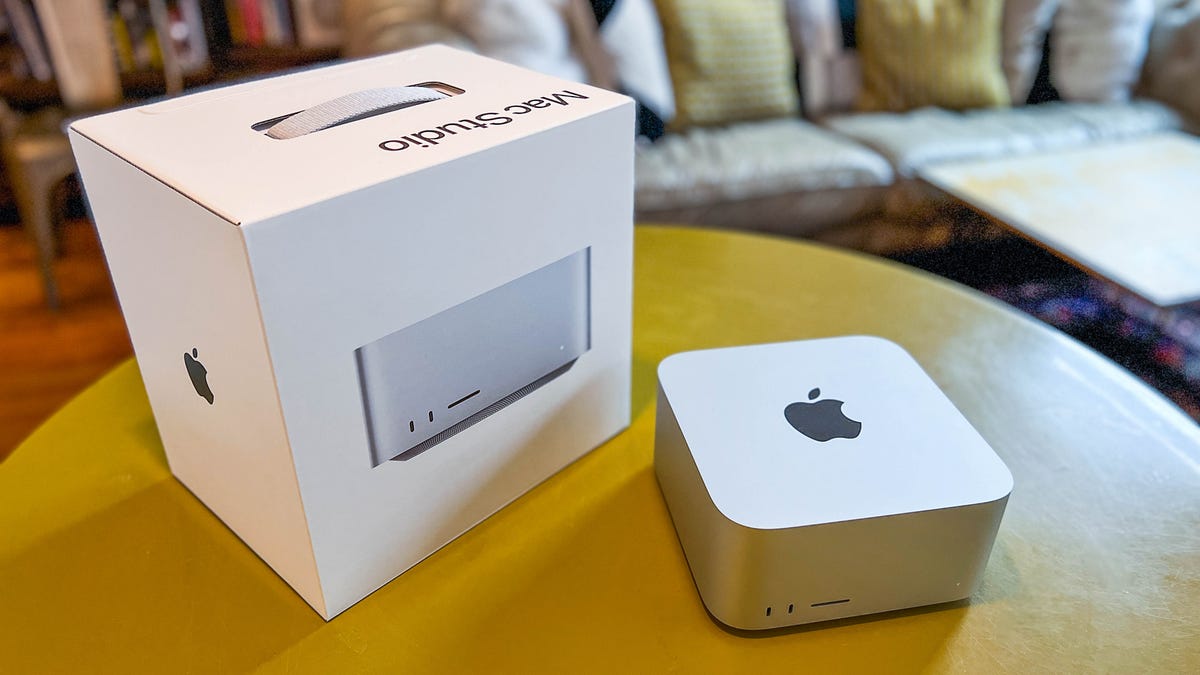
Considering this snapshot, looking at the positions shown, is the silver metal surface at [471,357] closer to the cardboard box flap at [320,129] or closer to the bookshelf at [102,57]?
the cardboard box flap at [320,129]

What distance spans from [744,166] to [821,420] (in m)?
1.30

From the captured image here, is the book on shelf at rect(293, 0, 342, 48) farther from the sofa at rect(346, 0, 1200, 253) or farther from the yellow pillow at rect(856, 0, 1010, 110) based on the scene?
the yellow pillow at rect(856, 0, 1010, 110)

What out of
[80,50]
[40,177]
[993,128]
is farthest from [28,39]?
[993,128]

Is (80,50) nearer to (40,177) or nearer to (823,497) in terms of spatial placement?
(40,177)

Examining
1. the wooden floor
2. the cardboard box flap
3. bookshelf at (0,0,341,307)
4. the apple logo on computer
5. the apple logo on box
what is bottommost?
the wooden floor

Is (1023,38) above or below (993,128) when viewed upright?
above

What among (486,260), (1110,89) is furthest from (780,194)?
(486,260)

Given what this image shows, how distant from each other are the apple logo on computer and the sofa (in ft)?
3.91

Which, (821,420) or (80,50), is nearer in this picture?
(821,420)

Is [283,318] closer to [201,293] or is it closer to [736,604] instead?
[201,293]

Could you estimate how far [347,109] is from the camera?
24.0 inches

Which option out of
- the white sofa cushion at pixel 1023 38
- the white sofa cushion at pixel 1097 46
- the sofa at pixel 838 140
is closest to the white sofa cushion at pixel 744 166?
the sofa at pixel 838 140

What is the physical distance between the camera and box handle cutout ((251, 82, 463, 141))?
587 millimetres

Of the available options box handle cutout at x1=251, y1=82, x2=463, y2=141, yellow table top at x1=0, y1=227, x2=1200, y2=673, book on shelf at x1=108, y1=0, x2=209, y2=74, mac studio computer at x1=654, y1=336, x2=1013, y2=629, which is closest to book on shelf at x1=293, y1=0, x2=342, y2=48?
book on shelf at x1=108, y1=0, x2=209, y2=74
